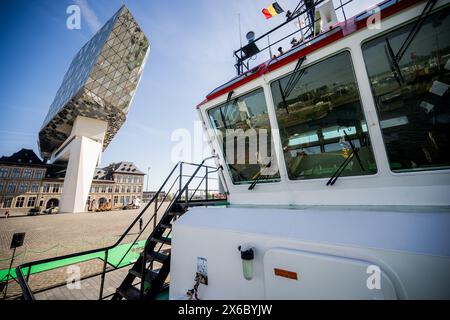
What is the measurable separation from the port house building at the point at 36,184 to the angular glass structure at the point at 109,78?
18231mm

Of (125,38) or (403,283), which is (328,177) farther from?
(125,38)

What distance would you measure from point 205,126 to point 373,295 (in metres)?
3.48

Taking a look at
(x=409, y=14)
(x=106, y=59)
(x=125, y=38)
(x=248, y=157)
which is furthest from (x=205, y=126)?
(x=125, y=38)

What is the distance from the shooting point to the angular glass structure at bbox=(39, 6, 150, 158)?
3534cm

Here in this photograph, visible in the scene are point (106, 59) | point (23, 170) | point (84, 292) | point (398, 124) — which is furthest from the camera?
point (23, 170)

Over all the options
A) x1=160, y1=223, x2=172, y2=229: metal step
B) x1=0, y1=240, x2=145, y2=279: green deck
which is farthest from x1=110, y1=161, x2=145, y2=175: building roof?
x1=160, y1=223, x2=172, y2=229: metal step

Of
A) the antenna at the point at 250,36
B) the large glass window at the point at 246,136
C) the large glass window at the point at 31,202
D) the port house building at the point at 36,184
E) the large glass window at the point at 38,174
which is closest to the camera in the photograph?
the large glass window at the point at 246,136

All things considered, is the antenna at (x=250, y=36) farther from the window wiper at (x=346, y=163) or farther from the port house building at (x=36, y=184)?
the port house building at (x=36, y=184)

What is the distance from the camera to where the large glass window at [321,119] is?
251 centimetres

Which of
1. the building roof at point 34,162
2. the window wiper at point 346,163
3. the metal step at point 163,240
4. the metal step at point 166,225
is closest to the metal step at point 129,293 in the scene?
the metal step at point 163,240

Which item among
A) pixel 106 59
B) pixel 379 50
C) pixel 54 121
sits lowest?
pixel 379 50

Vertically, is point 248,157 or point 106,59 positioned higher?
point 106,59

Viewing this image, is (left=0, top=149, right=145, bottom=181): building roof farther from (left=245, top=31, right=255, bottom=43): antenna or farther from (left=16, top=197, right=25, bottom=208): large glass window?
(left=245, top=31, right=255, bottom=43): antenna

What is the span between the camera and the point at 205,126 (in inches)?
158
